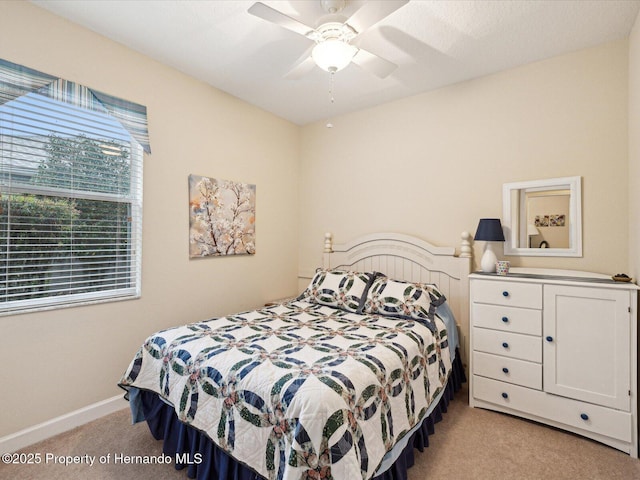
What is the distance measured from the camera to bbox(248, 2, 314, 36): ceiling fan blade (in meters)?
1.51

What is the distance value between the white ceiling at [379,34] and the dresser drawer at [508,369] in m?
2.25

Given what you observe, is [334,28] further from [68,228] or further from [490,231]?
[68,228]

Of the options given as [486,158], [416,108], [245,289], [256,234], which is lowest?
[245,289]

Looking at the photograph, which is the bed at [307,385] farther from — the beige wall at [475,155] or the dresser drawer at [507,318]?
the beige wall at [475,155]

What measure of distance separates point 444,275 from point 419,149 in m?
1.22

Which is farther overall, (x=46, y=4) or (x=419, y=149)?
(x=419, y=149)

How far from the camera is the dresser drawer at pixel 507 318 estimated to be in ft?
7.29

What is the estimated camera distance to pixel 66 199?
2.15 metres

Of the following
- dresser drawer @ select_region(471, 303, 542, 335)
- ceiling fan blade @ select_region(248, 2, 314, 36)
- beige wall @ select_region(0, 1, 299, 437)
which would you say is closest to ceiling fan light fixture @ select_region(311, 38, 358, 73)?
ceiling fan blade @ select_region(248, 2, 314, 36)

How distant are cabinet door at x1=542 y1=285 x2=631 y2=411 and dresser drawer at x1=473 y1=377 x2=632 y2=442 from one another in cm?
5

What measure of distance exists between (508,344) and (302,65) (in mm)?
2360

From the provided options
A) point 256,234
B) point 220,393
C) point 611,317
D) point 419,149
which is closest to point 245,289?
point 256,234

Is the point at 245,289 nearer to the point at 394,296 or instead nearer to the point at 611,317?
the point at 394,296

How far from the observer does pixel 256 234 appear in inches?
135
